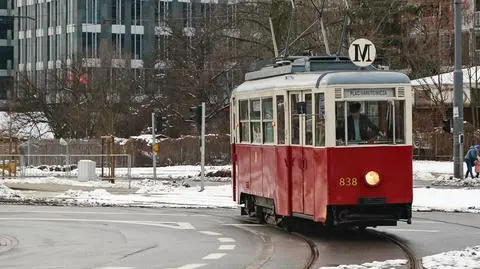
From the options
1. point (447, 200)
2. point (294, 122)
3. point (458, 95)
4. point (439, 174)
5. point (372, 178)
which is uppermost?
point (458, 95)

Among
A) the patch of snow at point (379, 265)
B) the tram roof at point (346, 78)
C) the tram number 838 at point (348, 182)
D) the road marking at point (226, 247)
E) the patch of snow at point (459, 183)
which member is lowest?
the road marking at point (226, 247)

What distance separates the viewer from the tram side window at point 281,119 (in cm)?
1741

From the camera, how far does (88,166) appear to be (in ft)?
126

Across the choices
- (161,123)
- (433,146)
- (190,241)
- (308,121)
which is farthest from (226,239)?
(433,146)

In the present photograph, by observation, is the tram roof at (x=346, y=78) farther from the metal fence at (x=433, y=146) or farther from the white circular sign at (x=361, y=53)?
the metal fence at (x=433, y=146)

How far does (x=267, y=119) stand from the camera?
60.1 feet

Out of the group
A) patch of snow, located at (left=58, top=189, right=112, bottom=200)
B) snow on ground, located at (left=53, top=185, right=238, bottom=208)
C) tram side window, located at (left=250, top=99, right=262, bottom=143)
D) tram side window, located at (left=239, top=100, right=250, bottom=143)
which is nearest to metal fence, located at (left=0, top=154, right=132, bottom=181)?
patch of snow, located at (left=58, top=189, right=112, bottom=200)

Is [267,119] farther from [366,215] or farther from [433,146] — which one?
[433,146]

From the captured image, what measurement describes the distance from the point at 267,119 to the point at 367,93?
8.69ft

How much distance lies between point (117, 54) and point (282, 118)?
60091mm

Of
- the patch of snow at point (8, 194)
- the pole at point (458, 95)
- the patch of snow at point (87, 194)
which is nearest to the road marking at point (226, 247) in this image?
the patch of snow at point (87, 194)

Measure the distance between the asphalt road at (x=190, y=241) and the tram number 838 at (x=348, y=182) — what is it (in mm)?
962

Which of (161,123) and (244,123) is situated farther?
(161,123)

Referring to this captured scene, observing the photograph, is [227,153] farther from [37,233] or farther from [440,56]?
[37,233]
